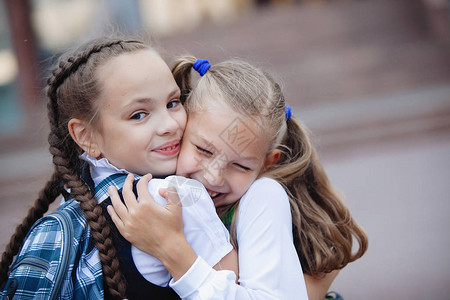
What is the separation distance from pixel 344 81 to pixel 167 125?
23.7 feet

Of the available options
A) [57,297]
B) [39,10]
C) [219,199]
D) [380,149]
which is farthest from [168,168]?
[39,10]

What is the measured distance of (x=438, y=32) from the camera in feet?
29.4

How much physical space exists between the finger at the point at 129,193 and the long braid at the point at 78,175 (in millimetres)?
95

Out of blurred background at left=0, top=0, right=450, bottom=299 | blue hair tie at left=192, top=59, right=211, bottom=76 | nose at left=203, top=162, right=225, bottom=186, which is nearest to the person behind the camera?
nose at left=203, top=162, right=225, bottom=186

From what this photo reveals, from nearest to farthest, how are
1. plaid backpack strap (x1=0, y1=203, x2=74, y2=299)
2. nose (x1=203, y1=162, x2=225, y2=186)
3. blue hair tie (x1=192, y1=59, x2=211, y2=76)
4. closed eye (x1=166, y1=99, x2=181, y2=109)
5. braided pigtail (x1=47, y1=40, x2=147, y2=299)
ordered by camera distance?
plaid backpack strap (x1=0, y1=203, x2=74, y2=299) → braided pigtail (x1=47, y1=40, x2=147, y2=299) → nose (x1=203, y1=162, x2=225, y2=186) → closed eye (x1=166, y1=99, x2=181, y2=109) → blue hair tie (x1=192, y1=59, x2=211, y2=76)

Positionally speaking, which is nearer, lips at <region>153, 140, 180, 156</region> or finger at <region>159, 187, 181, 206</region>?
finger at <region>159, 187, 181, 206</region>

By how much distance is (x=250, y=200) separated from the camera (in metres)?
1.68

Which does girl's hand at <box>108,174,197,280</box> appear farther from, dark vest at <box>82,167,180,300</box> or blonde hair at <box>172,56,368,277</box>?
blonde hair at <box>172,56,368,277</box>

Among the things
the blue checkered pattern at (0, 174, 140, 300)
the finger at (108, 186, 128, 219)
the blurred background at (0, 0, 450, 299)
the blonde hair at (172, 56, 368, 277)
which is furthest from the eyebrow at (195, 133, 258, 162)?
the blurred background at (0, 0, 450, 299)

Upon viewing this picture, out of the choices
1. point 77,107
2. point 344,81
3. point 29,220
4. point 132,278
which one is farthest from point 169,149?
point 344,81

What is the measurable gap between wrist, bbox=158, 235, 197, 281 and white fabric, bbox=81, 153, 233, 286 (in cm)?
6

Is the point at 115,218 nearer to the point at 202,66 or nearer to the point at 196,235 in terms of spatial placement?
the point at 196,235

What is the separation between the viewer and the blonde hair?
1.75 meters

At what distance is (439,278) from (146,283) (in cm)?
267
